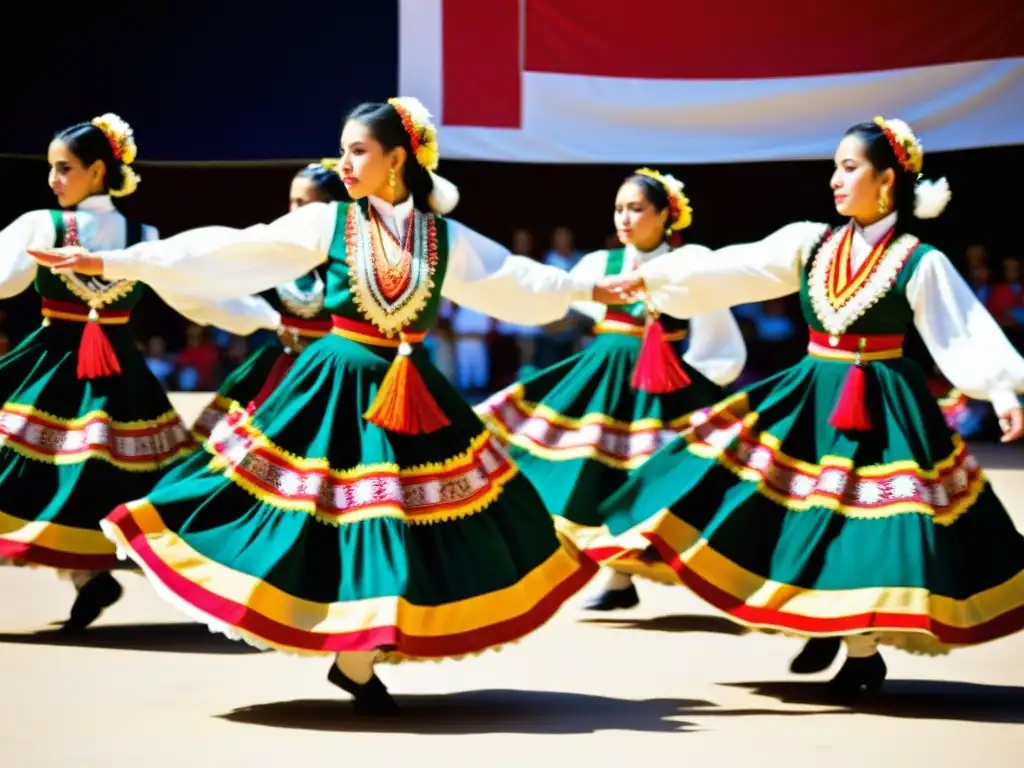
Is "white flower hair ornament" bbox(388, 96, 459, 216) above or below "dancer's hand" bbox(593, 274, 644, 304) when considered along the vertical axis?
above

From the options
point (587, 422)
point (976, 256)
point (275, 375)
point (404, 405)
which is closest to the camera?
point (404, 405)

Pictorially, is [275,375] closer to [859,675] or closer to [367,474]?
[367,474]

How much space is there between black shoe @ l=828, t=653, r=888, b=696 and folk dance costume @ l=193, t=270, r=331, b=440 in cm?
216

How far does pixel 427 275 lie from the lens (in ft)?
14.3

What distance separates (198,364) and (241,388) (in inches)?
237

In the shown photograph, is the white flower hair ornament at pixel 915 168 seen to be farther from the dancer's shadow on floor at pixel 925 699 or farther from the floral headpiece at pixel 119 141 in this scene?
the floral headpiece at pixel 119 141

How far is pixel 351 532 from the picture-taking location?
4.07m

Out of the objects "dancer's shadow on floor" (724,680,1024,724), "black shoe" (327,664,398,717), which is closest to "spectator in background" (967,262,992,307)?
"dancer's shadow on floor" (724,680,1024,724)

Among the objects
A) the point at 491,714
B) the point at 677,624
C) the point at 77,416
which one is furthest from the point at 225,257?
the point at 677,624

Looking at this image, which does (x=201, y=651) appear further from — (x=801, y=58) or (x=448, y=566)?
(x=801, y=58)

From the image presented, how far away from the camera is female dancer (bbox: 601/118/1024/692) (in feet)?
14.2

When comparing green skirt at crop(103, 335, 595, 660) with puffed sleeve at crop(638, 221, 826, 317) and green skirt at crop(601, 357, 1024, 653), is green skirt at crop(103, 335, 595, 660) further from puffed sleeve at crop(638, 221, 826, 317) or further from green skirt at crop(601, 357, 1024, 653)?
puffed sleeve at crop(638, 221, 826, 317)

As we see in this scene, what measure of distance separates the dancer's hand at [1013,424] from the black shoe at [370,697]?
1.46 metres

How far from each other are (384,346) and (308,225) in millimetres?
318
